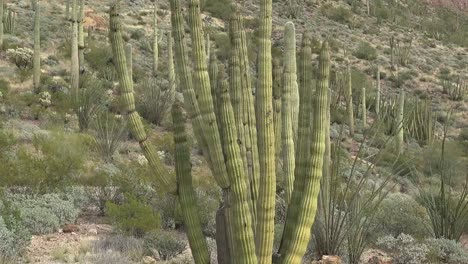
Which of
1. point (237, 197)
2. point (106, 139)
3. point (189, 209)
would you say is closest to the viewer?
point (237, 197)

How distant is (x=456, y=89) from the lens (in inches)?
1261

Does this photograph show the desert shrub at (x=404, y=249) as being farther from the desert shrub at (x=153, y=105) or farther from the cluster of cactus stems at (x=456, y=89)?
the cluster of cactus stems at (x=456, y=89)

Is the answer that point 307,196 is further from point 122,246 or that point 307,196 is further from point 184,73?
point 122,246

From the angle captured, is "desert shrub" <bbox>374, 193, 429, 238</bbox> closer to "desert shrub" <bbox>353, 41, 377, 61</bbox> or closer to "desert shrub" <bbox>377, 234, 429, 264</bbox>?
"desert shrub" <bbox>377, 234, 429, 264</bbox>

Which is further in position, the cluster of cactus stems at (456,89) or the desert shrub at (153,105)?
the cluster of cactus stems at (456,89)

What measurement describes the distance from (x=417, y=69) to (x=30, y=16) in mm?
23765

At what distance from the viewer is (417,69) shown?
121 feet

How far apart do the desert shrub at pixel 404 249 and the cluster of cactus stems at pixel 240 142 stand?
13.0ft

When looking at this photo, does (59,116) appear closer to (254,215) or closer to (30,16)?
(254,215)

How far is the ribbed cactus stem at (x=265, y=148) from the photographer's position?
16.0ft

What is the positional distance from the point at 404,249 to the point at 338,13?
39.2 m

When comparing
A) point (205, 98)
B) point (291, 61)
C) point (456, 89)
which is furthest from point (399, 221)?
point (456, 89)

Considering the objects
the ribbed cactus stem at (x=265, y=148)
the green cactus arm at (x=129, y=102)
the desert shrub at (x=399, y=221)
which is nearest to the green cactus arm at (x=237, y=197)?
the ribbed cactus stem at (x=265, y=148)

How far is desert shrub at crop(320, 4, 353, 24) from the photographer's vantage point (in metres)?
45.6
